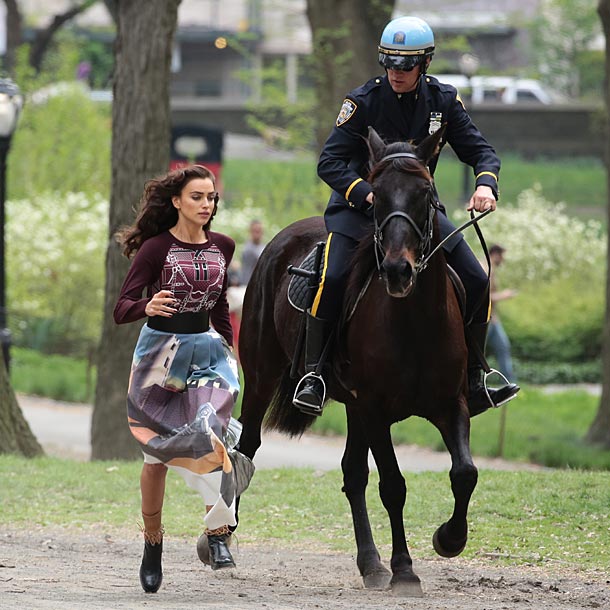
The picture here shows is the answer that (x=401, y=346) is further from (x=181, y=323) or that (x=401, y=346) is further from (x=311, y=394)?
(x=181, y=323)

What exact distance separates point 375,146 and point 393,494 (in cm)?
183

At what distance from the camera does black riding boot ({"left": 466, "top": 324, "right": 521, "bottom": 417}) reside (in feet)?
24.5

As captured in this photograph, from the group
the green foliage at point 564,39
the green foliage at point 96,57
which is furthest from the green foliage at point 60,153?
the green foliage at point 564,39

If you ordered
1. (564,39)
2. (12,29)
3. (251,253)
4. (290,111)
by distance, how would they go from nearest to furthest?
(251,253) < (290,111) < (12,29) < (564,39)

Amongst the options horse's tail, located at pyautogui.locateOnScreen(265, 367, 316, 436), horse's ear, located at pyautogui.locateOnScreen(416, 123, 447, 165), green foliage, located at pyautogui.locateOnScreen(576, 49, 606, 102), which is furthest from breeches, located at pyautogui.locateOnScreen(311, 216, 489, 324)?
green foliage, located at pyautogui.locateOnScreen(576, 49, 606, 102)

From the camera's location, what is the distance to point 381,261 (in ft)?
22.2

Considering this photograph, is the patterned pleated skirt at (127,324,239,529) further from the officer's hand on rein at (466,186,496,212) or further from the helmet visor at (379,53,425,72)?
the helmet visor at (379,53,425,72)

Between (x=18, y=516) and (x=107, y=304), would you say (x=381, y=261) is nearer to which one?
(x=18, y=516)

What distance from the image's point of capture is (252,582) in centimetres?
734

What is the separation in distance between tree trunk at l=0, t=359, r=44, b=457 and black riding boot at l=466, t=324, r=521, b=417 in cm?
575

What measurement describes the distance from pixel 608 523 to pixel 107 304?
20.6ft

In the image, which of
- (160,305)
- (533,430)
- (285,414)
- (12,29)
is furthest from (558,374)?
(12,29)

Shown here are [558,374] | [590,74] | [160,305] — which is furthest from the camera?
[590,74]

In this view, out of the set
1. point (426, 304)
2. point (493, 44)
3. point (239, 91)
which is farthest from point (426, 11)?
point (426, 304)
